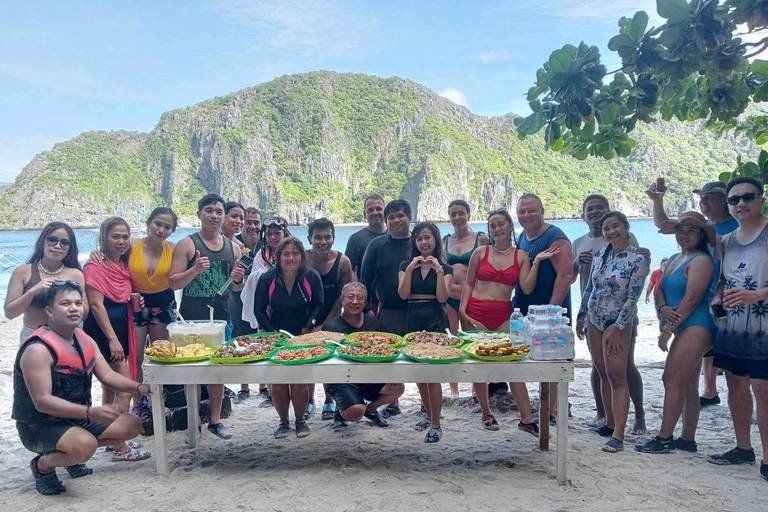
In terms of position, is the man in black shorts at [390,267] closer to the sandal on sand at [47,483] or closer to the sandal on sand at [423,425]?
the sandal on sand at [423,425]

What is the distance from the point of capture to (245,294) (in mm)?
4793

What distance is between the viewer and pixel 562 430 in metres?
3.24

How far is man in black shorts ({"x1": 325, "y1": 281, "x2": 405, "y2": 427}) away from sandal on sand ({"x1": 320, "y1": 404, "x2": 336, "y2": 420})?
0.21 meters

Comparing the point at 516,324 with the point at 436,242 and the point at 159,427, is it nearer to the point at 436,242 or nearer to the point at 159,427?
the point at 436,242

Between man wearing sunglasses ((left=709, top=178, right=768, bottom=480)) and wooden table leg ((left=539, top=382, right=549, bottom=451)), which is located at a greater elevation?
man wearing sunglasses ((left=709, top=178, right=768, bottom=480))

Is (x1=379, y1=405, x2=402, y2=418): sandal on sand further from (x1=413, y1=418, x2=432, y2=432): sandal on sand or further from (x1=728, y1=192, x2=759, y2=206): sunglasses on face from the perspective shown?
(x1=728, y1=192, x2=759, y2=206): sunglasses on face

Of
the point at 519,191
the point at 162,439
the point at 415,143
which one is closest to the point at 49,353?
the point at 162,439

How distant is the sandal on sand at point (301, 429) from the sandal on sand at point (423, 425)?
92cm

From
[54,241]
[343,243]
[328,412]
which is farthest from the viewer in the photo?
[343,243]

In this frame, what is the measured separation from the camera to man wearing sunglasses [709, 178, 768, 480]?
3.26 meters

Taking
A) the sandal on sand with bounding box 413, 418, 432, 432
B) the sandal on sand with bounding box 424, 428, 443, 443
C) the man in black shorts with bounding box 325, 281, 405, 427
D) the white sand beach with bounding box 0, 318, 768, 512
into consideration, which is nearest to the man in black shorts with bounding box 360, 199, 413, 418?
the man in black shorts with bounding box 325, 281, 405, 427

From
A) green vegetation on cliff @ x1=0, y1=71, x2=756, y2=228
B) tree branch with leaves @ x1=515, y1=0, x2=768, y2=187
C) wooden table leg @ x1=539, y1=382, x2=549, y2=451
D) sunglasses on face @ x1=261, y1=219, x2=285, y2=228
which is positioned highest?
green vegetation on cliff @ x1=0, y1=71, x2=756, y2=228

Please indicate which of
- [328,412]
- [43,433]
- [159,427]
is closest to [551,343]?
[328,412]

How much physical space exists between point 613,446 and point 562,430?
2.70 ft
